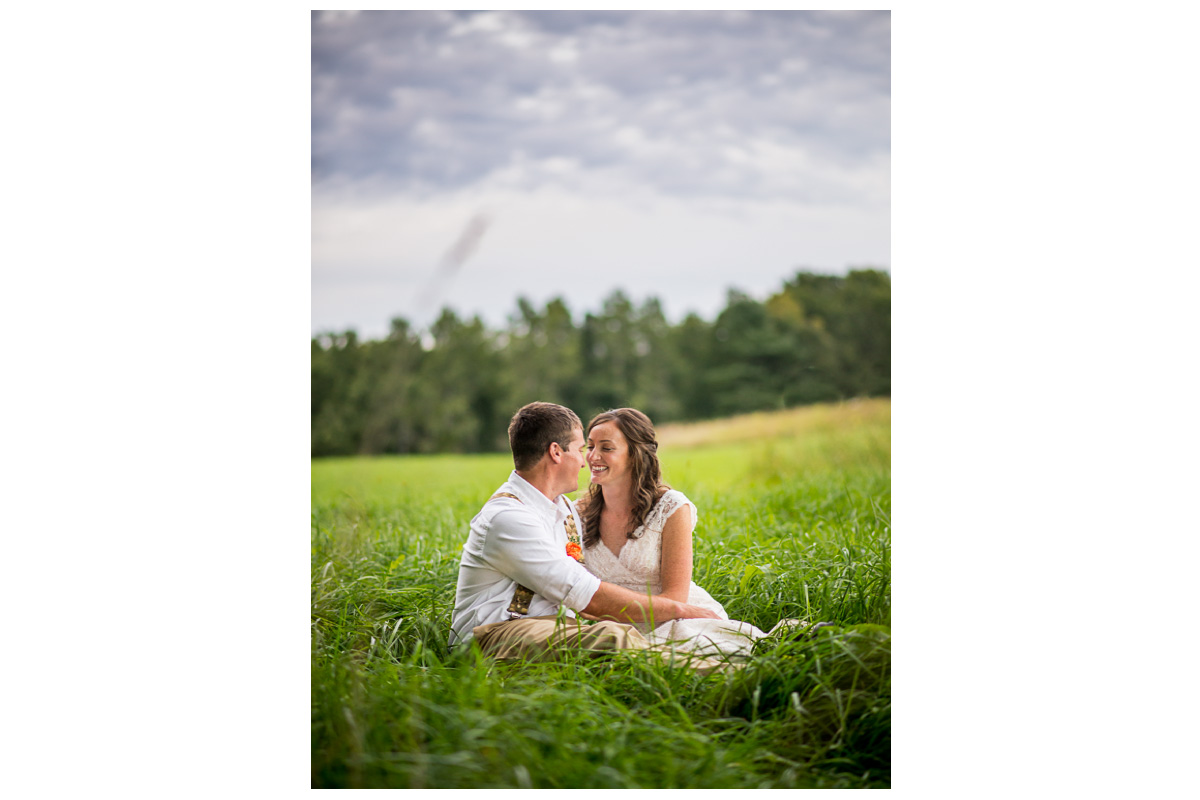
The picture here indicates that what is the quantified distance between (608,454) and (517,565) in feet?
2.04

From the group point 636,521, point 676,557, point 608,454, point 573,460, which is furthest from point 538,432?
point 676,557

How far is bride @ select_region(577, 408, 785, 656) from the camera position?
3.07m

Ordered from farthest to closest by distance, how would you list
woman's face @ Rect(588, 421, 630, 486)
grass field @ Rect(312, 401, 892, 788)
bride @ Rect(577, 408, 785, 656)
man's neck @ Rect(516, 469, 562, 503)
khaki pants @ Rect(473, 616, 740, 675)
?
woman's face @ Rect(588, 421, 630, 486), bride @ Rect(577, 408, 785, 656), man's neck @ Rect(516, 469, 562, 503), khaki pants @ Rect(473, 616, 740, 675), grass field @ Rect(312, 401, 892, 788)

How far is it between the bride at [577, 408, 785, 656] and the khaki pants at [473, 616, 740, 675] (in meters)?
0.20

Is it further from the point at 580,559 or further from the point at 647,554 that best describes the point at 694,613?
the point at 580,559

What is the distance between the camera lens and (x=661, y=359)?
2228cm

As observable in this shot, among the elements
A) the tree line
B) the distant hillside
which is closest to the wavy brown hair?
the tree line

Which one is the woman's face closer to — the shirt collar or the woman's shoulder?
the woman's shoulder

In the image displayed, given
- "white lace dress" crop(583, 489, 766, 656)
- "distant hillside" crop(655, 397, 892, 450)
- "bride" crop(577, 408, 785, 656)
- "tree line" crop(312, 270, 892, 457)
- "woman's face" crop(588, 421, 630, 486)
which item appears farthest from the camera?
"tree line" crop(312, 270, 892, 457)

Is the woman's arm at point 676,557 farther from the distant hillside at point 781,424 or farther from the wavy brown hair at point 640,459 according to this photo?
the distant hillside at point 781,424

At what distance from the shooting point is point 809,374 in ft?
55.6

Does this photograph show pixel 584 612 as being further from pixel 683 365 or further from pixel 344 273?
pixel 683 365
